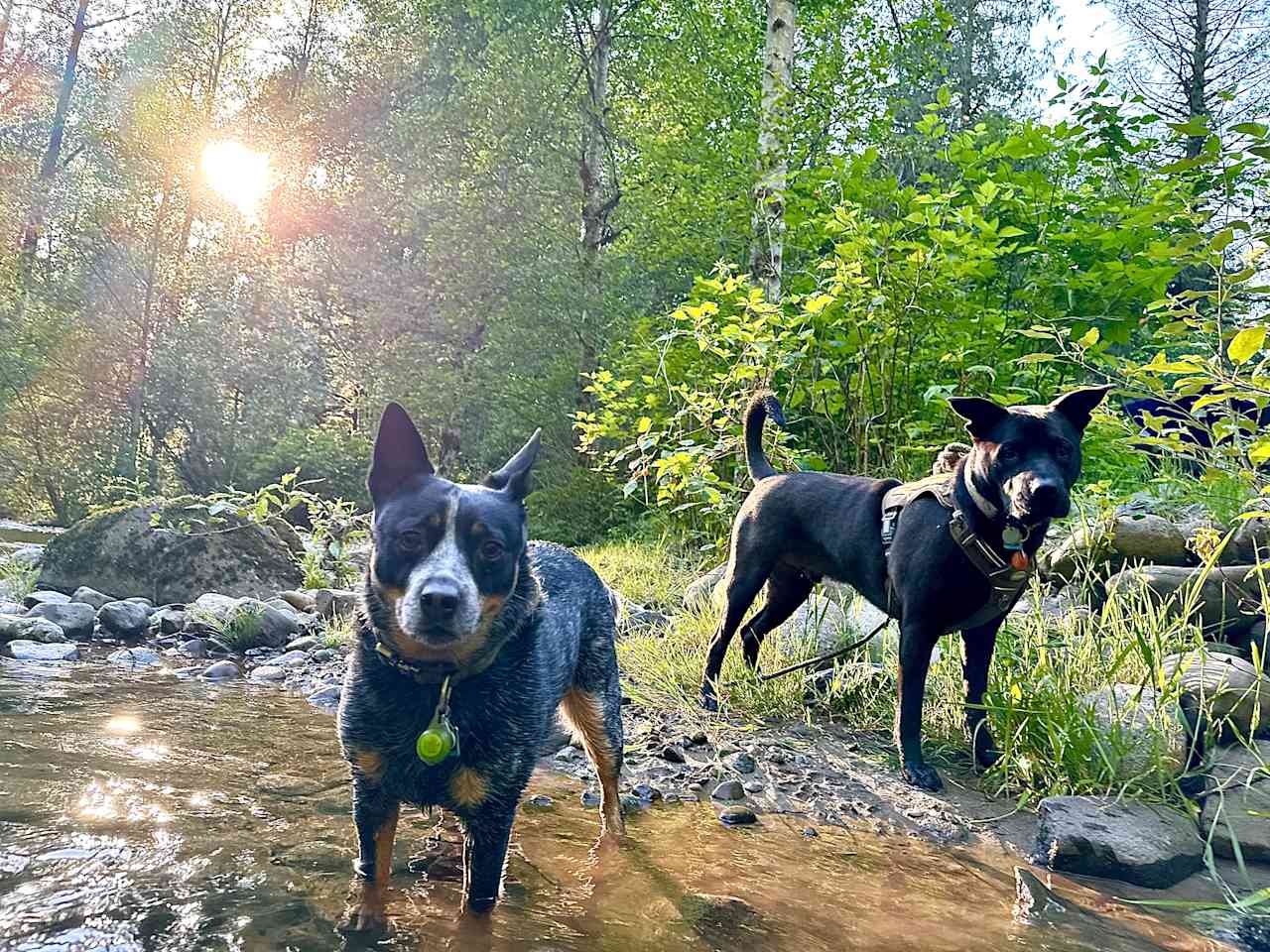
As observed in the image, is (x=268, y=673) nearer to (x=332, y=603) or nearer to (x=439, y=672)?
(x=332, y=603)

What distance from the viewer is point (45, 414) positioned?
18.4 meters

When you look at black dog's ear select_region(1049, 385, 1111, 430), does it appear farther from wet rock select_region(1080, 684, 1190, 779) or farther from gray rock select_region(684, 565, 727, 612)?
gray rock select_region(684, 565, 727, 612)

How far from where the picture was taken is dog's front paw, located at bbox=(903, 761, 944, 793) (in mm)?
3715

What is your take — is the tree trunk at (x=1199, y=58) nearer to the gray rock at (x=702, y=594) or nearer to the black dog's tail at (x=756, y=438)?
the gray rock at (x=702, y=594)

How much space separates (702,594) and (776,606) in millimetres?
1334

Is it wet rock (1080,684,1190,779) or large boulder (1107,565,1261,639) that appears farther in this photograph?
large boulder (1107,565,1261,639)

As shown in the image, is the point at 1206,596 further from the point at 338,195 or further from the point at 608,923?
the point at 338,195

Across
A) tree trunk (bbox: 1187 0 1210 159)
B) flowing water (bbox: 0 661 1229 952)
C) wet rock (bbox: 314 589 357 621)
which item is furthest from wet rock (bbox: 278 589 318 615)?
tree trunk (bbox: 1187 0 1210 159)

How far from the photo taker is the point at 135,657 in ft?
19.2

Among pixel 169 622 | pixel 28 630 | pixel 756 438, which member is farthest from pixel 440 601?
pixel 169 622

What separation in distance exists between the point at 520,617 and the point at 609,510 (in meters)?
10.0

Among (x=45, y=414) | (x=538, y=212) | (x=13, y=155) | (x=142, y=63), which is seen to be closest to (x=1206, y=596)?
(x=538, y=212)

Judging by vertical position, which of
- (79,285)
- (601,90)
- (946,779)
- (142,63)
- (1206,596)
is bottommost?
(946,779)

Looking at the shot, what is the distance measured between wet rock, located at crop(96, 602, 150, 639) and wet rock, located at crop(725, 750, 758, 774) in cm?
515
